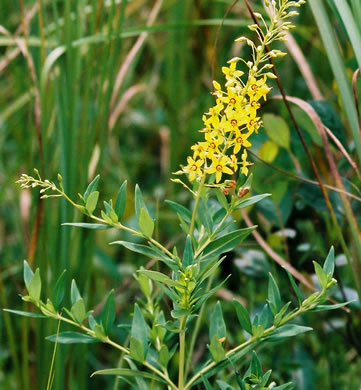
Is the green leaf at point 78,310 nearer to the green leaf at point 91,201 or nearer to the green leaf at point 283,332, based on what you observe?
the green leaf at point 91,201

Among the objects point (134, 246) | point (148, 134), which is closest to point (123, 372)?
point (134, 246)

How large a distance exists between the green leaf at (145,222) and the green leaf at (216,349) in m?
0.14

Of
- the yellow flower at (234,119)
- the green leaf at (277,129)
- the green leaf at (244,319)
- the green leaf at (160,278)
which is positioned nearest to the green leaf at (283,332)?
the green leaf at (244,319)

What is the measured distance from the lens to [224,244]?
0.77 m

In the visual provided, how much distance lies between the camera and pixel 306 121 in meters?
1.12

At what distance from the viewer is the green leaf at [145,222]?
2.40ft

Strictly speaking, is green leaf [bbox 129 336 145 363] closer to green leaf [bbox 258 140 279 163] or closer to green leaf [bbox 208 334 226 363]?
green leaf [bbox 208 334 226 363]

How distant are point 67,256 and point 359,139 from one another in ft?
1.74

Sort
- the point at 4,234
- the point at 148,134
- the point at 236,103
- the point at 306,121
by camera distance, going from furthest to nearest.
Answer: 1. the point at 148,134
2. the point at 4,234
3. the point at 306,121
4. the point at 236,103

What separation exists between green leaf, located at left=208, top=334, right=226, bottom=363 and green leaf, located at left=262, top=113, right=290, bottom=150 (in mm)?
481

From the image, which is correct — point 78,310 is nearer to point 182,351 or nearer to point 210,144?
point 182,351

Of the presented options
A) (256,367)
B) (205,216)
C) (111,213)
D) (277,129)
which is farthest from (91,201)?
(277,129)

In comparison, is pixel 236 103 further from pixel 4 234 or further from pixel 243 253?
pixel 4 234

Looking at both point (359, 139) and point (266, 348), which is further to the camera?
point (266, 348)
